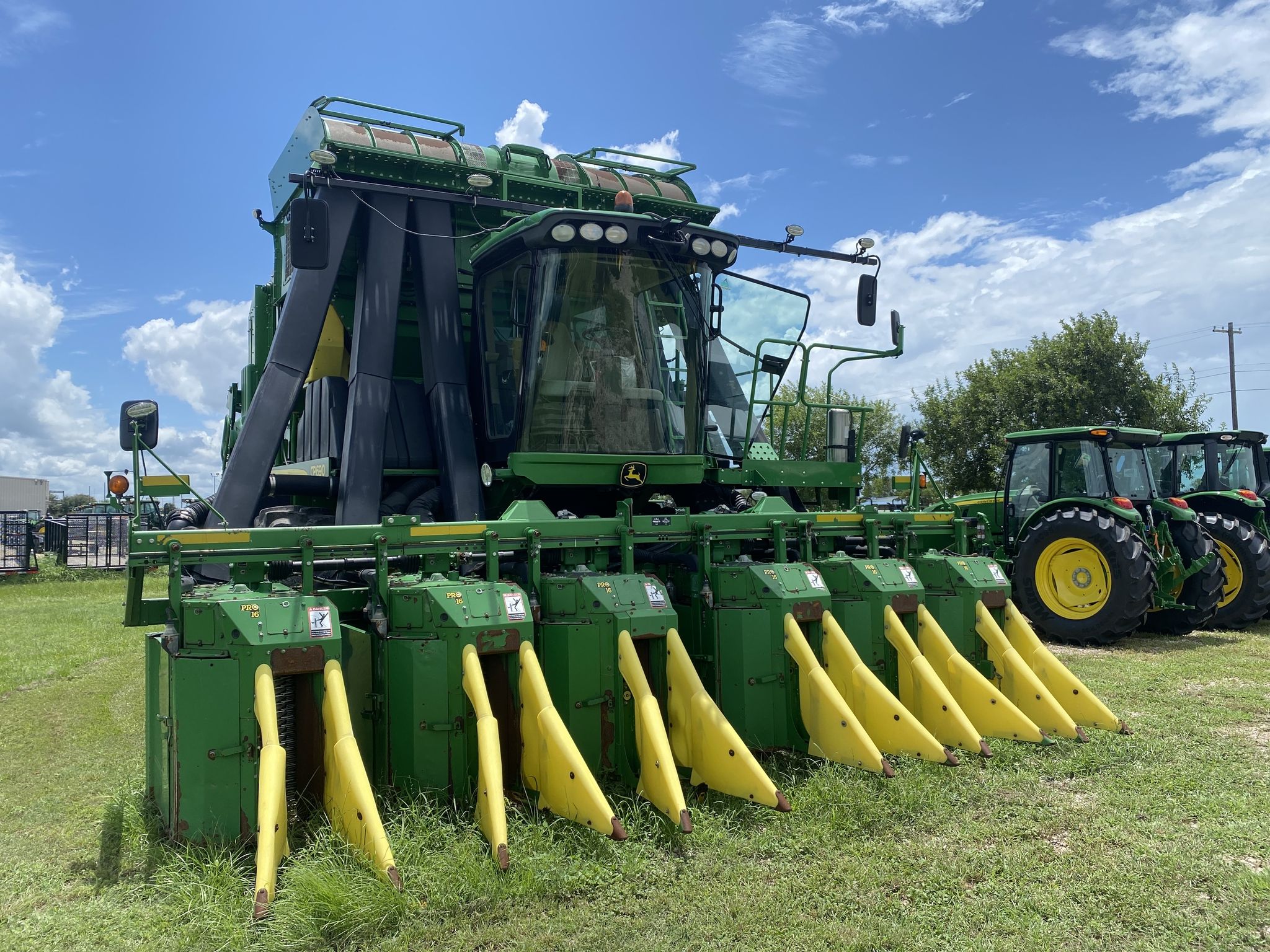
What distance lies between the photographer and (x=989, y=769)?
5.04m

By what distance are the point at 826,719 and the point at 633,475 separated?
6.93 feet

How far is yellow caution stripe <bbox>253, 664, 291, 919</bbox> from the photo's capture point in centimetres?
349

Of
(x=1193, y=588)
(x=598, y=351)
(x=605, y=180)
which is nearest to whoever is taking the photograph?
(x=598, y=351)

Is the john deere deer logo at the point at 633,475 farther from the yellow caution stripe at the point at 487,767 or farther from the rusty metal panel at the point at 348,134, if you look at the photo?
the rusty metal panel at the point at 348,134

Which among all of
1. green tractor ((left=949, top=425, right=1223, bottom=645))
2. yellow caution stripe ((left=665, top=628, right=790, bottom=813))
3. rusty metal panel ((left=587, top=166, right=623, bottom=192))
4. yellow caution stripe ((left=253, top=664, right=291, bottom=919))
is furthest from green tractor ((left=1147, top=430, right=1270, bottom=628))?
yellow caution stripe ((left=253, top=664, right=291, bottom=919))

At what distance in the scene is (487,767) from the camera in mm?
4008

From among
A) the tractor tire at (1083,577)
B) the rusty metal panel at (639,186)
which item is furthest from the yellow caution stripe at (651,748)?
the tractor tire at (1083,577)

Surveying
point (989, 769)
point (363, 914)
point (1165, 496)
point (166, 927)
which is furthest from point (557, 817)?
point (1165, 496)

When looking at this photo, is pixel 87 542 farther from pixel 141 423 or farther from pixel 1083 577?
pixel 1083 577

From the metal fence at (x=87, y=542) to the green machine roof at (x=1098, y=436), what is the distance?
21731mm

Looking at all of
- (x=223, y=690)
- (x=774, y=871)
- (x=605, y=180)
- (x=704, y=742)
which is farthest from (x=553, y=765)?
(x=605, y=180)

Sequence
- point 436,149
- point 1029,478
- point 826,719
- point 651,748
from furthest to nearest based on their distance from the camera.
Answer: point 1029,478, point 436,149, point 826,719, point 651,748

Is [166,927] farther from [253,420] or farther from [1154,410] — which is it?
[1154,410]

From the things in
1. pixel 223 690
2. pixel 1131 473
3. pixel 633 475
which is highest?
pixel 1131 473
